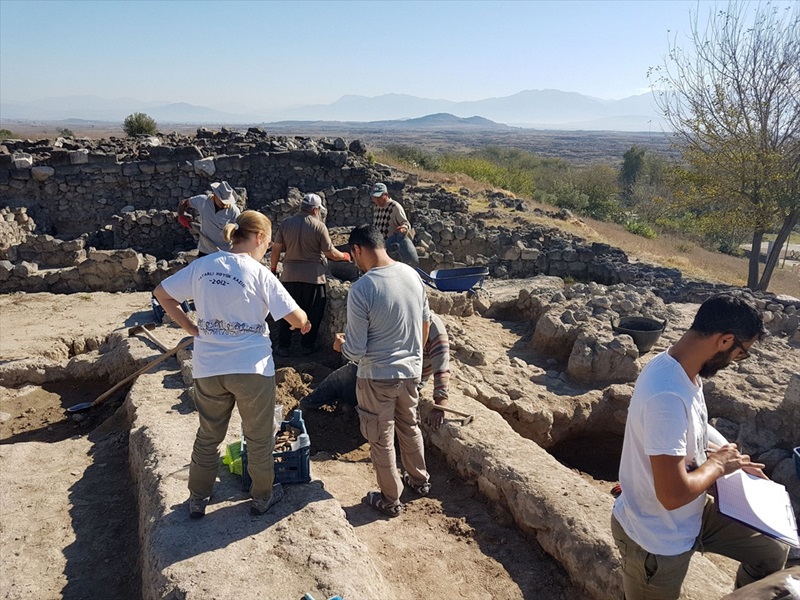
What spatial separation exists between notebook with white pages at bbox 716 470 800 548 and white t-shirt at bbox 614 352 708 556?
147mm

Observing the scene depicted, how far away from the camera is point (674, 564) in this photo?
2.38 meters

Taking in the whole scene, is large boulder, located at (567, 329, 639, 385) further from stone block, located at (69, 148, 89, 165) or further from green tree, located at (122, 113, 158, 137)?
green tree, located at (122, 113, 158, 137)

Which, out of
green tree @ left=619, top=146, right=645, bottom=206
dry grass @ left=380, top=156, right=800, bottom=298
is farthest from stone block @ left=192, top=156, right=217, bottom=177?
green tree @ left=619, top=146, right=645, bottom=206

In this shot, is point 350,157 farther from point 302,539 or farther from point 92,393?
point 302,539

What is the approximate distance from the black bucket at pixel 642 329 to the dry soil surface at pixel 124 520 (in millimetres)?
3504

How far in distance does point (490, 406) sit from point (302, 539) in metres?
2.76

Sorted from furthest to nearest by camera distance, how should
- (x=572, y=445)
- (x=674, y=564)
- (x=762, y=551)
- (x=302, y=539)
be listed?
(x=572, y=445), (x=302, y=539), (x=762, y=551), (x=674, y=564)

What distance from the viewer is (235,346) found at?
3.18m

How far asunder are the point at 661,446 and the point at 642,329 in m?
5.73

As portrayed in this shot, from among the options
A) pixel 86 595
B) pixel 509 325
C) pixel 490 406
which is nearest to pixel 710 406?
pixel 490 406

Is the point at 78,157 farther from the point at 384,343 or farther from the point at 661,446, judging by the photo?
the point at 661,446

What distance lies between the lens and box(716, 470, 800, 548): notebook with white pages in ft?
7.77

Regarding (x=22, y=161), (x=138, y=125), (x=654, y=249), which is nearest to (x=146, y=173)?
(x=22, y=161)

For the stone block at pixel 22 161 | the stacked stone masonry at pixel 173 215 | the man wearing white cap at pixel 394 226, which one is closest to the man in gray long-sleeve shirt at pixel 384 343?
the man wearing white cap at pixel 394 226
